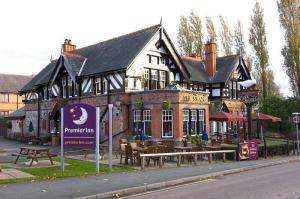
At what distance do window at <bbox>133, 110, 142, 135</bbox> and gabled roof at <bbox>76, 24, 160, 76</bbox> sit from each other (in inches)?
127

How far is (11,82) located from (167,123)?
136ft

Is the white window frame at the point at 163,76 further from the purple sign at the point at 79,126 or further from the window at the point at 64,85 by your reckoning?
the purple sign at the point at 79,126

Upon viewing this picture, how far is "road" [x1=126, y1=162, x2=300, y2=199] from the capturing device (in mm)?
10992

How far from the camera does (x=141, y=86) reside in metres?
29.3

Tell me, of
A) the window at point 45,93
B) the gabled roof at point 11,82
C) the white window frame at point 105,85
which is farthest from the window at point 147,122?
the gabled roof at point 11,82

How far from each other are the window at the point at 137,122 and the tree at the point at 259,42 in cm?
2127

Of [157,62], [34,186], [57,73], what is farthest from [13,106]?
[34,186]

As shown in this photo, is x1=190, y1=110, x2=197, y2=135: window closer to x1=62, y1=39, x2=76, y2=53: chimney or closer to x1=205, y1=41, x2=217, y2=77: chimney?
x1=205, y1=41, x2=217, y2=77: chimney

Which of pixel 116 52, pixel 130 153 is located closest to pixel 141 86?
pixel 116 52

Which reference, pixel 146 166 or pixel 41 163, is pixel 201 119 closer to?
pixel 146 166

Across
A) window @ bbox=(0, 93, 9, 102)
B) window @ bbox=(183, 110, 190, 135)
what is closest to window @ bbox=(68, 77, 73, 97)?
window @ bbox=(183, 110, 190, 135)

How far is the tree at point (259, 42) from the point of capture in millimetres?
44031

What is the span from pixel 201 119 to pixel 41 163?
1323 cm

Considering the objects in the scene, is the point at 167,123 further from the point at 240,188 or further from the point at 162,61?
the point at 240,188
